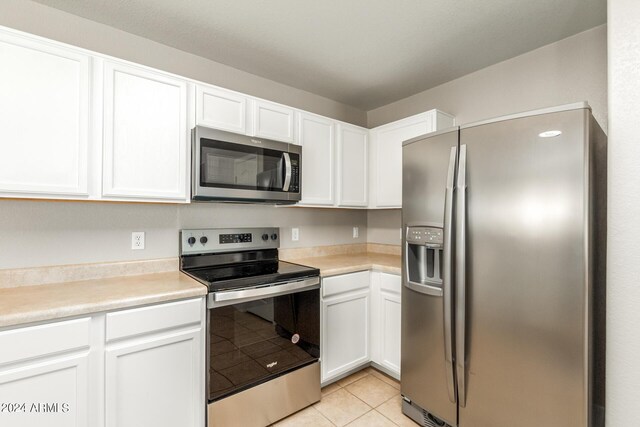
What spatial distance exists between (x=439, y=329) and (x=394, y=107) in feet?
7.53

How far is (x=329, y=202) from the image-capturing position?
8.84 feet

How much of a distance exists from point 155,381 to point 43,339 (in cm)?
52

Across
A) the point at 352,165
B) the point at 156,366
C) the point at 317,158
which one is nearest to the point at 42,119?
the point at 156,366

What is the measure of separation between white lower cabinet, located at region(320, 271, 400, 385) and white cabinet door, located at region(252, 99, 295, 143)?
44.3 inches

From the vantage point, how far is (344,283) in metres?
2.34

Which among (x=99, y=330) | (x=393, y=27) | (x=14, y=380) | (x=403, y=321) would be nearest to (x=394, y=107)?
(x=393, y=27)

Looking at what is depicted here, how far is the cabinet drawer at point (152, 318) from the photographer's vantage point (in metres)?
1.46

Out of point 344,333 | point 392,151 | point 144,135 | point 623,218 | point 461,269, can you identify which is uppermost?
point 392,151

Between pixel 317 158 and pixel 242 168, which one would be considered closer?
pixel 242 168

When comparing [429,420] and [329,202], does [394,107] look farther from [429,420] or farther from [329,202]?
[429,420]

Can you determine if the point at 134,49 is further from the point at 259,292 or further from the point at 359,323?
the point at 359,323

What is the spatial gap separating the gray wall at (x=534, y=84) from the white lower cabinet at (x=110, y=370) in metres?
2.54

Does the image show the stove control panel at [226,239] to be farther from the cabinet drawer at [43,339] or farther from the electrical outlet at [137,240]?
the cabinet drawer at [43,339]

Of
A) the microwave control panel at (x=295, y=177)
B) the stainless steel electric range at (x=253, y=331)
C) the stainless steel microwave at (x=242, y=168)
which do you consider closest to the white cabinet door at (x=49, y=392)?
the stainless steel electric range at (x=253, y=331)
